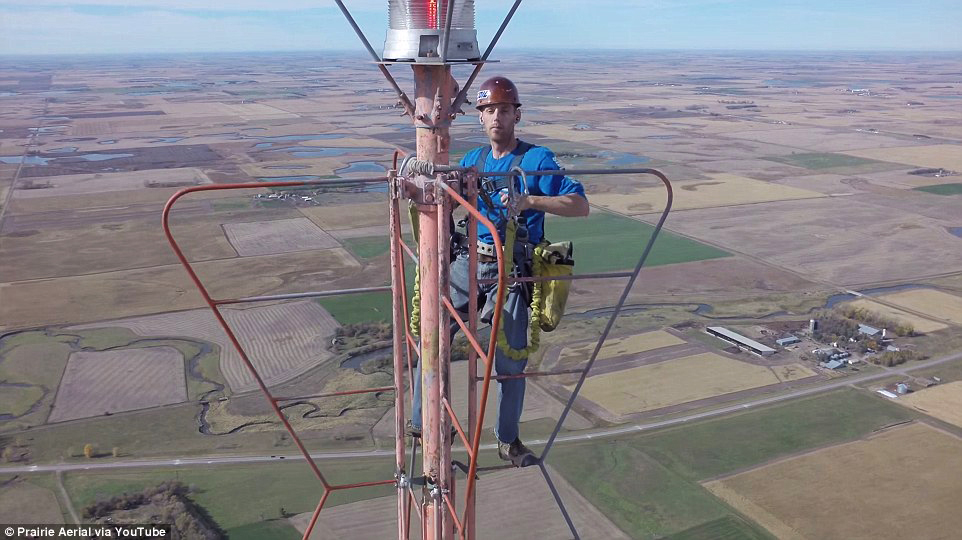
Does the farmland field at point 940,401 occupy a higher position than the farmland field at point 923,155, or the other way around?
the farmland field at point 923,155

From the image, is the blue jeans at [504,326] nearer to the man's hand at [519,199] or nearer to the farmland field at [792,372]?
the man's hand at [519,199]

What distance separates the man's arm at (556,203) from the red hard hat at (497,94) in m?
0.93

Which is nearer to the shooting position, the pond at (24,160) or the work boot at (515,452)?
the work boot at (515,452)

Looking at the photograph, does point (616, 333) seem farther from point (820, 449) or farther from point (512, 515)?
point (512, 515)

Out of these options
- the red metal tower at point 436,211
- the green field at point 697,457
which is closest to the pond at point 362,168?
the green field at point 697,457

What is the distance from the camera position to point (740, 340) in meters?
36.5

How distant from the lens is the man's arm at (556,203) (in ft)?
19.6

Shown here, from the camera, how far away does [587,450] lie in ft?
89.6

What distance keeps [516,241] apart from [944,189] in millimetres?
79285

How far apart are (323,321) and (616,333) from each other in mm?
14495

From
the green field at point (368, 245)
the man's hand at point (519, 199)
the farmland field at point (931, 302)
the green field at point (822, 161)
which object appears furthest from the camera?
→ the green field at point (822, 161)

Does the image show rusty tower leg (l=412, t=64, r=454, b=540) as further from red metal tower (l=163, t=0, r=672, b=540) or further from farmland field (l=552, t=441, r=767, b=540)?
farmland field (l=552, t=441, r=767, b=540)

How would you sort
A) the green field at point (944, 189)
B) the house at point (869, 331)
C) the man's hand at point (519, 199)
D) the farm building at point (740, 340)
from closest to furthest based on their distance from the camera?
the man's hand at point (519, 199)
the farm building at point (740, 340)
the house at point (869, 331)
the green field at point (944, 189)

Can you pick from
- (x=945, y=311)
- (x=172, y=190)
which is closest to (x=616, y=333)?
(x=945, y=311)
